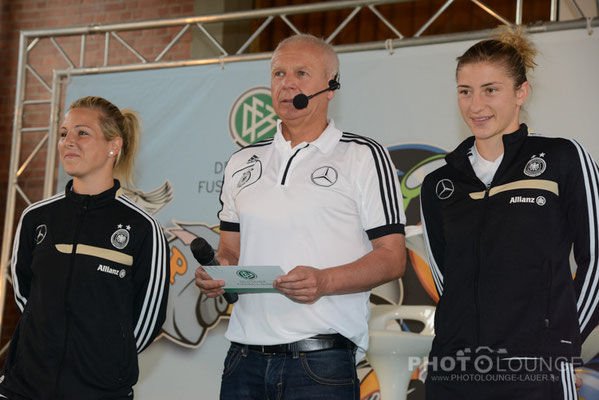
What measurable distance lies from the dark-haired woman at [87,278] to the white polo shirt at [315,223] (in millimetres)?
471

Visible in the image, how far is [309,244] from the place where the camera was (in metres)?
2.09

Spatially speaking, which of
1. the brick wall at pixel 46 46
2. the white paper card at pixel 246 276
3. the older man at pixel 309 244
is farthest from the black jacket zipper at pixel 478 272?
the brick wall at pixel 46 46

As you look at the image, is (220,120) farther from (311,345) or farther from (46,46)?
(46,46)

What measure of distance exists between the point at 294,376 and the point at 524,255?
0.73m

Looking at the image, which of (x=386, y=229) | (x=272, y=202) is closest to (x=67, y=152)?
(x=272, y=202)

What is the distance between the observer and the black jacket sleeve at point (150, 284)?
2.52 meters

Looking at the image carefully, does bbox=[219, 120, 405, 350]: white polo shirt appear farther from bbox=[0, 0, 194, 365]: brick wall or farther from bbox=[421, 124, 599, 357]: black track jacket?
bbox=[0, 0, 194, 365]: brick wall

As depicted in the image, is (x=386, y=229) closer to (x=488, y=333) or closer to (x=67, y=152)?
(x=488, y=333)

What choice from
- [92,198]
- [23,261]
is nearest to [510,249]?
[92,198]

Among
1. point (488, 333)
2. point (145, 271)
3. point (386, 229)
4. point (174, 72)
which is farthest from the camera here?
point (174, 72)

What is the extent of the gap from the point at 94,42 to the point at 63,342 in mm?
5076

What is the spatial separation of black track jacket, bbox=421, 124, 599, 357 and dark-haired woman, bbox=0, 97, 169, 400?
1.07 m

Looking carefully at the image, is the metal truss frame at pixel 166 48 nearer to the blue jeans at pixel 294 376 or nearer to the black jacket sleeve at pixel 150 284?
the black jacket sleeve at pixel 150 284

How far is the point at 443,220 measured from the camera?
2.22 metres
